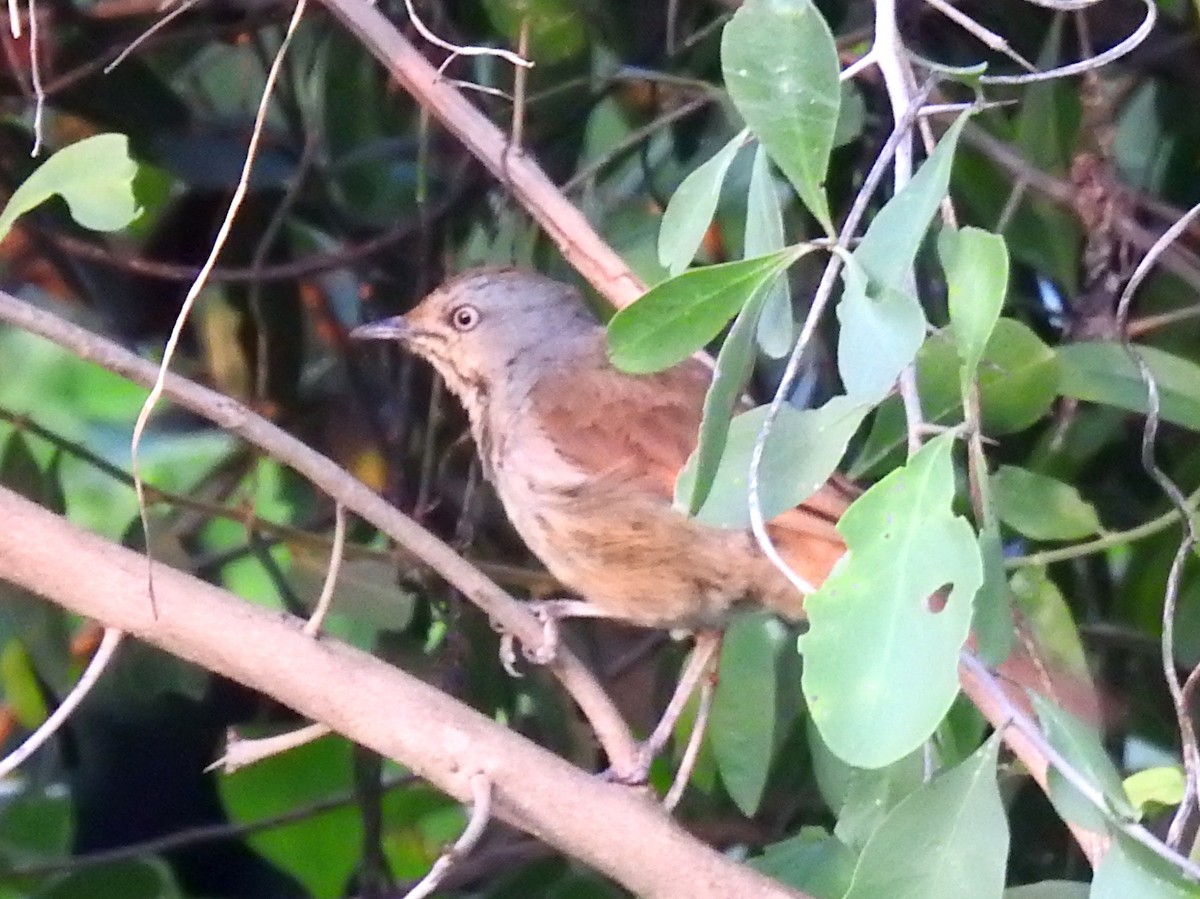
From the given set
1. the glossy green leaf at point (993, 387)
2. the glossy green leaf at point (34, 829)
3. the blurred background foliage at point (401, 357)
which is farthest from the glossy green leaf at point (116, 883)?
the glossy green leaf at point (993, 387)

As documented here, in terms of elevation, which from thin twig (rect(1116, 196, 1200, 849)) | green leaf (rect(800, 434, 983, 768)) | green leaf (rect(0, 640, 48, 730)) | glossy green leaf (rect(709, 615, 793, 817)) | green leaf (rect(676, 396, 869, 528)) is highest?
green leaf (rect(676, 396, 869, 528))

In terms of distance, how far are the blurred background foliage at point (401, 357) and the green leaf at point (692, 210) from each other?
775 millimetres

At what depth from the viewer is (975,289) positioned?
135 cm

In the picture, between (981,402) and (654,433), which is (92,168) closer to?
(981,402)

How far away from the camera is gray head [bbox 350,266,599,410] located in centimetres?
298

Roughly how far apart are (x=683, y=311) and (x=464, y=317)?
5.70 ft

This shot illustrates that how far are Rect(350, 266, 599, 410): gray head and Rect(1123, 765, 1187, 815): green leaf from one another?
1535mm

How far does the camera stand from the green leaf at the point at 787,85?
134cm

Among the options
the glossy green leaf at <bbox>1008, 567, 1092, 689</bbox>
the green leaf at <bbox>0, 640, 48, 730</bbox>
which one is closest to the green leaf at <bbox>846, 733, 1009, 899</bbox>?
the glossy green leaf at <bbox>1008, 567, 1092, 689</bbox>

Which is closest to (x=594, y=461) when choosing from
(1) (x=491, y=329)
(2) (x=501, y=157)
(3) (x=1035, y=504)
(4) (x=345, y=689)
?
(1) (x=491, y=329)

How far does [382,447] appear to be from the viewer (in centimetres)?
324

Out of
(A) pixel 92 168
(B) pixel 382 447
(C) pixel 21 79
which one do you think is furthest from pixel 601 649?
(A) pixel 92 168

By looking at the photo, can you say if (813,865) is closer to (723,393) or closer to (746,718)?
(746,718)

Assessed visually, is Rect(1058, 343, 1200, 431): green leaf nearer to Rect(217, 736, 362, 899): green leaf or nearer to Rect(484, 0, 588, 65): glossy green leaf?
Rect(484, 0, 588, 65): glossy green leaf
